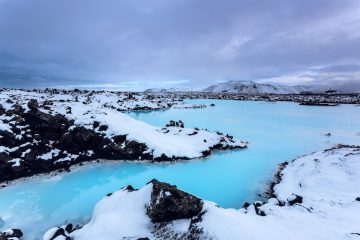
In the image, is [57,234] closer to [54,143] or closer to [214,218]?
[214,218]

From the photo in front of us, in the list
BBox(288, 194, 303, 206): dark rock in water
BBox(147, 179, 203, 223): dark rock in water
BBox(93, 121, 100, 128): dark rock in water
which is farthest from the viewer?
BBox(93, 121, 100, 128): dark rock in water

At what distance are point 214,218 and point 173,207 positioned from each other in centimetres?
148

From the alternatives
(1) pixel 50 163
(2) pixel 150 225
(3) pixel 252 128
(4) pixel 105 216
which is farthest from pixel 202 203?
(3) pixel 252 128

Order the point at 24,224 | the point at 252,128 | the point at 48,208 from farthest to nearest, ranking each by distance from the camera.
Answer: the point at 252,128 → the point at 48,208 → the point at 24,224

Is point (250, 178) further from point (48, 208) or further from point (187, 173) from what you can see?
point (48, 208)

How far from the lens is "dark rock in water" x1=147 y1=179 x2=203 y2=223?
9766 mm

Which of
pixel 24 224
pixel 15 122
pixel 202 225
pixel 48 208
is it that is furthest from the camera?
pixel 15 122

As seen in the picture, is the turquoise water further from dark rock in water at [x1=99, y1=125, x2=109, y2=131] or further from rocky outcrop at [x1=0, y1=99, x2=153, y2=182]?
dark rock in water at [x1=99, y1=125, x2=109, y2=131]

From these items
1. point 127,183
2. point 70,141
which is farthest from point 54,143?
point 127,183

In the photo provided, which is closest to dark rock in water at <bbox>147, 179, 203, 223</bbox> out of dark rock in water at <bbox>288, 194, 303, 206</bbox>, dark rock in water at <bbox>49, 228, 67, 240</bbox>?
dark rock in water at <bbox>49, 228, 67, 240</bbox>

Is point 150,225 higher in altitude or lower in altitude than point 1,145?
lower

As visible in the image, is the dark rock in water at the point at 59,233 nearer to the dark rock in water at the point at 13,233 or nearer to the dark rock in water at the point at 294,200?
the dark rock in water at the point at 13,233

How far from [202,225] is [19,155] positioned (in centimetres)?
1445

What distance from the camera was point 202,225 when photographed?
9.18 m
